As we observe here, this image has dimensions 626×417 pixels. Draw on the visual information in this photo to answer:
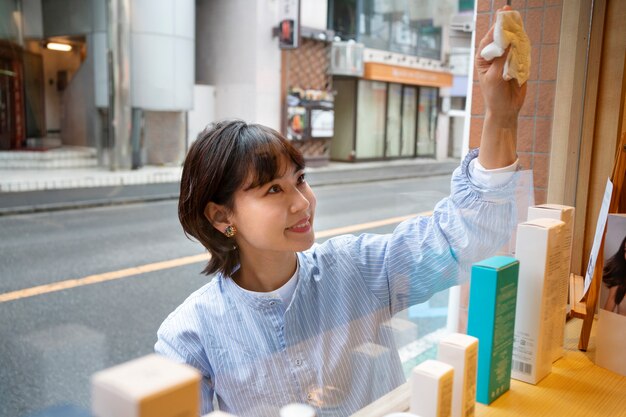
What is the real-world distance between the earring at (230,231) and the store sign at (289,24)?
40.7 ft

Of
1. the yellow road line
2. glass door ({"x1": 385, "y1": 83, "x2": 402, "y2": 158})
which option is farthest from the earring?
glass door ({"x1": 385, "y1": 83, "x2": 402, "y2": 158})

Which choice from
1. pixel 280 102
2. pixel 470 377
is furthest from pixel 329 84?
pixel 470 377

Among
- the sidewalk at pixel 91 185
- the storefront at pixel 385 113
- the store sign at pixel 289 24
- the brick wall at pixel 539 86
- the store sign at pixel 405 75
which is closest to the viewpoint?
the brick wall at pixel 539 86

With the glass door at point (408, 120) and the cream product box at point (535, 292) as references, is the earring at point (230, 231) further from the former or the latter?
the glass door at point (408, 120)

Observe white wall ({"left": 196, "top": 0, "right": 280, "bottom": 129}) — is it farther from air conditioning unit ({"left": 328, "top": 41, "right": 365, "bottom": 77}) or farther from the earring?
the earring

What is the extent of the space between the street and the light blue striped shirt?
0.90 feet

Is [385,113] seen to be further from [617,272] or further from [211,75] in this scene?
[617,272]

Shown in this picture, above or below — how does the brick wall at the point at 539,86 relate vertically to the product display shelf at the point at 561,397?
above

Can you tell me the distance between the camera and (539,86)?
184 cm

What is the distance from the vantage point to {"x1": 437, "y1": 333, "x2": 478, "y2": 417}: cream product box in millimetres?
826

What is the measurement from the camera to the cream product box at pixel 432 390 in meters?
0.76

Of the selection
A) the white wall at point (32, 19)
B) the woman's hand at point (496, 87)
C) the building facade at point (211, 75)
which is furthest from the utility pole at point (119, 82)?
the woman's hand at point (496, 87)

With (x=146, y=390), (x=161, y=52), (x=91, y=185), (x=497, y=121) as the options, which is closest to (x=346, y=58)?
(x=161, y=52)

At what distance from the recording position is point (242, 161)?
122 centimetres
